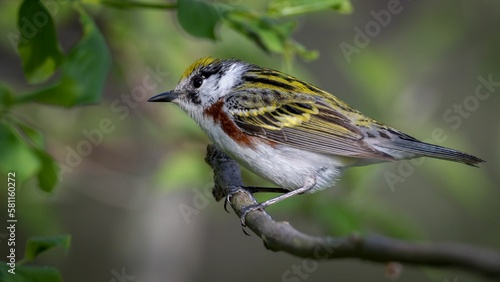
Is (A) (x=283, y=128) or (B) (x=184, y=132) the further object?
(B) (x=184, y=132)

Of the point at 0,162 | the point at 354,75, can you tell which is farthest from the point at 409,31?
the point at 0,162

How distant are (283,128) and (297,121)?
131 millimetres

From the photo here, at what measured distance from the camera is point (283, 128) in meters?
5.20

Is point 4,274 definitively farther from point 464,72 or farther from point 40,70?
point 464,72

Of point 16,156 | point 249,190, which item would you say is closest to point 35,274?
point 16,156

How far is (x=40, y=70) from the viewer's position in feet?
13.6

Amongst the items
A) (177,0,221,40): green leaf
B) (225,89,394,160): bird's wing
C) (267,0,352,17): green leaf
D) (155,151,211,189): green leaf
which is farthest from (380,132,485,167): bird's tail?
(177,0,221,40): green leaf

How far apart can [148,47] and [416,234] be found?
2692mm

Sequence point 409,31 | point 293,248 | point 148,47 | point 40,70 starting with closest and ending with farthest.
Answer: point 293,248 → point 40,70 → point 148,47 → point 409,31

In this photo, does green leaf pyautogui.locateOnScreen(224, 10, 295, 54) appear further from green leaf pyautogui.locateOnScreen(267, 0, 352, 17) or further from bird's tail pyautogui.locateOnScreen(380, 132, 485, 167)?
bird's tail pyautogui.locateOnScreen(380, 132, 485, 167)

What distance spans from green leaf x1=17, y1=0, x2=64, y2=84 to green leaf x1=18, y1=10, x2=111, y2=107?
0.32 ft

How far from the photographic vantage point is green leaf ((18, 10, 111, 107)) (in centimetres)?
394

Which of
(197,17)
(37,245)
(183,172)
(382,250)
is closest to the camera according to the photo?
(382,250)

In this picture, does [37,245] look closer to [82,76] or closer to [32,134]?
[32,134]
